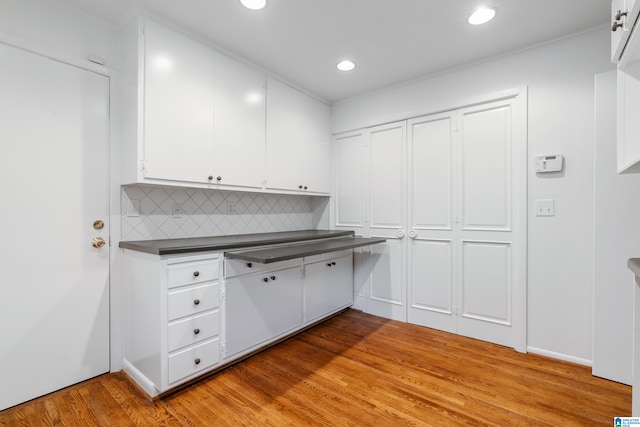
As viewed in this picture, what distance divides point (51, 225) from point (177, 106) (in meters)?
1.10

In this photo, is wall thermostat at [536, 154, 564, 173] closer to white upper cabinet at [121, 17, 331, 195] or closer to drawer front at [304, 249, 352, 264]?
drawer front at [304, 249, 352, 264]

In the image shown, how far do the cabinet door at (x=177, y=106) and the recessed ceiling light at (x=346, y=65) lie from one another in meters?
1.10

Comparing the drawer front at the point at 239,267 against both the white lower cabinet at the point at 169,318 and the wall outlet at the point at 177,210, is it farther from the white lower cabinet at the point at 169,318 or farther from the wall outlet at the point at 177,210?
the wall outlet at the point at 177,210

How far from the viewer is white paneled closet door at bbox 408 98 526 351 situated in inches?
95.7

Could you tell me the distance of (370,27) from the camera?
7.00ft

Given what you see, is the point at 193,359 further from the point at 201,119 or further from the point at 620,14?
the point at 620,14

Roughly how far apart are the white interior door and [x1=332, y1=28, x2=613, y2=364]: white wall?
10.5 ft

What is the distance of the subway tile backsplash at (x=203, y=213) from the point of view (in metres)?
2.20

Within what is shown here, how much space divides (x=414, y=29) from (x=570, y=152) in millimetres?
1471

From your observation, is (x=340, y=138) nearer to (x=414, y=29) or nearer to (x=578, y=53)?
(x=414, y=29)

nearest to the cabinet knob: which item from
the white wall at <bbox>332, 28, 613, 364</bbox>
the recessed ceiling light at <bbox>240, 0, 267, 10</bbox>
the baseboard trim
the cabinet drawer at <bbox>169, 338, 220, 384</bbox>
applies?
the white wall at <bbox>332, 28, 613, 364</bbox>

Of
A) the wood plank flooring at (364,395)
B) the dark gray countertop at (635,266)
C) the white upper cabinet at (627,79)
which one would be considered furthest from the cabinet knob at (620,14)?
the wood plank flooring at (364,395)

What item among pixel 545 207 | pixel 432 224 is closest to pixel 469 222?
pixel 432 224

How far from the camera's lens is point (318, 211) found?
3.78 meters
